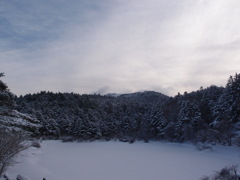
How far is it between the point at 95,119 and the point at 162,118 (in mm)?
17232

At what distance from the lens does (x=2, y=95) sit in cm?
1129

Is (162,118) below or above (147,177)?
above

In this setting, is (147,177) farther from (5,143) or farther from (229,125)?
(229,125)

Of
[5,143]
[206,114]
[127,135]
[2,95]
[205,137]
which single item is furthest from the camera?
[127,135]

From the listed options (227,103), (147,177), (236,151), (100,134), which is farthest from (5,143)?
(100,134)

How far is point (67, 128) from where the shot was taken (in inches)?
2101

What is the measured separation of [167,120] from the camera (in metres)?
46.3

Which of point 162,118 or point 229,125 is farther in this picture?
point 162,118

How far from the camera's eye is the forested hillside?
3170 centimetres

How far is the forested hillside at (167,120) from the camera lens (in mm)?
31703

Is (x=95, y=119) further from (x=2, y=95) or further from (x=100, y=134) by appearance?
(x=2, y=95)

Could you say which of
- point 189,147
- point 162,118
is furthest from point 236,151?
point 162,118

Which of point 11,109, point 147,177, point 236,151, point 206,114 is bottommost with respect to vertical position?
point 147,177

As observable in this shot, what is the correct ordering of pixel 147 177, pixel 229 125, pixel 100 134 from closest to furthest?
1. pixel 147 177
2. pixel 229 125
3. pixel 100 134
